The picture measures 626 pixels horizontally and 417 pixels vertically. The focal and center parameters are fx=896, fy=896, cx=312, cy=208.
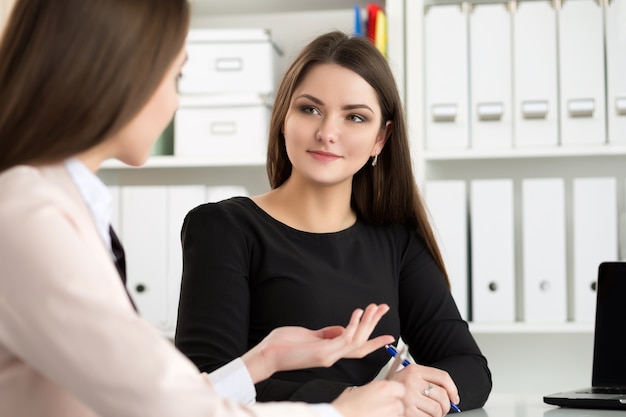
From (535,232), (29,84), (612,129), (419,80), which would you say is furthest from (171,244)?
(29,84)

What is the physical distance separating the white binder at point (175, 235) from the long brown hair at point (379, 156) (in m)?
0.68

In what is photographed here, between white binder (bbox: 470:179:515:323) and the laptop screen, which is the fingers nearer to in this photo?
the laptop screen

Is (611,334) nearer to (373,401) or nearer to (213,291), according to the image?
(213,291)

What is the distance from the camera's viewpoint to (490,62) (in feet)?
7.75

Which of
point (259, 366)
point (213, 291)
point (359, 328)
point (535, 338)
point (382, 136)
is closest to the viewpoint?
point (359, 328)

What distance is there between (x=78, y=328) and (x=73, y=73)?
22 centimetres

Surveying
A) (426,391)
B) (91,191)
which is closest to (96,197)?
(91,191)

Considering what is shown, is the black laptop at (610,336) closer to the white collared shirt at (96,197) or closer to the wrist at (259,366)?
the wrist at (259,366)

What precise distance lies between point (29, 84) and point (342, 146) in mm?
961

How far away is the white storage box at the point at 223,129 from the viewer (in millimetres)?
2500

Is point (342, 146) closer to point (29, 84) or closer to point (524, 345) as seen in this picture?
point (29, 84)

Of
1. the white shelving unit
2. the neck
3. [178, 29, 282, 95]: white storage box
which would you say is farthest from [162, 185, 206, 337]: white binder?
the neck

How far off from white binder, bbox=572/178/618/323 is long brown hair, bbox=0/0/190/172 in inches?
68.8

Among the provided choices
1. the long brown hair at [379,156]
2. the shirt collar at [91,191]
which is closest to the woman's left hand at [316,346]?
the shirt collar at [91,191]
